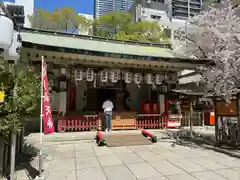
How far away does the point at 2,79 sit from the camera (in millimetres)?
3922

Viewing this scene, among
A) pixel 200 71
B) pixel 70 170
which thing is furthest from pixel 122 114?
pixel 70 170

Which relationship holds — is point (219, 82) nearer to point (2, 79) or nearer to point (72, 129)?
point (72, 129)

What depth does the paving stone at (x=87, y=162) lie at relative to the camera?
494 cm

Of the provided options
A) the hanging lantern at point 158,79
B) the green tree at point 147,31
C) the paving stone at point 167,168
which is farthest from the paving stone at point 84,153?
the green tree at point 147,31

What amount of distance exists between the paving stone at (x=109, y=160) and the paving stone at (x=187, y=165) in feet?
5.23

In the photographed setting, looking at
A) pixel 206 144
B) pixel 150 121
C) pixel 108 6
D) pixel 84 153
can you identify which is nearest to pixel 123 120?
pixel 150 121

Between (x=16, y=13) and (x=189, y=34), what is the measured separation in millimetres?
10694

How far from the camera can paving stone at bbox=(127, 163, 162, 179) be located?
14.2ft

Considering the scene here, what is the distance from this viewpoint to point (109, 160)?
546cm

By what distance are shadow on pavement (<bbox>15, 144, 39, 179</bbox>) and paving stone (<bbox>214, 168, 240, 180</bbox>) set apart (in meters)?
4.48

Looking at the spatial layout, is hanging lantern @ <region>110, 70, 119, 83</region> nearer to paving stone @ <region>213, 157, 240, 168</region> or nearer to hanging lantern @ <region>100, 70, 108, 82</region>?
hanging lantern @ <region>100, 70, 108, 82</region>

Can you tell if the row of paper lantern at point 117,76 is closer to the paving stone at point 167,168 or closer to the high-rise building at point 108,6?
the paving stone at point 167,168

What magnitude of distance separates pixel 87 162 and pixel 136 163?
140cm

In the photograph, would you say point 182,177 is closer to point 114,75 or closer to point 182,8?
point 114,75
